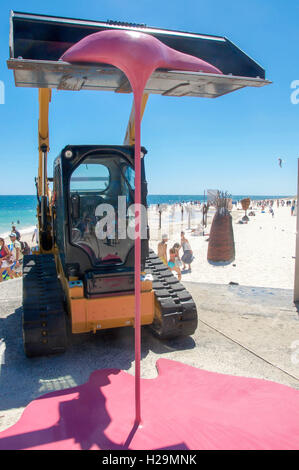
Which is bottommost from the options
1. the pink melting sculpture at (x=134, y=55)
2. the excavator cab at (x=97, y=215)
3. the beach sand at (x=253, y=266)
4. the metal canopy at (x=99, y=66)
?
the beach sand at (x=253, y=266)

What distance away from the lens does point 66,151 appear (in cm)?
498

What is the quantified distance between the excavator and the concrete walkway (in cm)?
29

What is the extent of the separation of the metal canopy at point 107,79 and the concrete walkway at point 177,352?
341 cm

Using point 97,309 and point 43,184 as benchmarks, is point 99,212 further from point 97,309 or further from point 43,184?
point 43,184

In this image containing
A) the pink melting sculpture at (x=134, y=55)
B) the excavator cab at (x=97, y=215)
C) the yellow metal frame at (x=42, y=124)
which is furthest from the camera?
the yellow metal frame at (x=42, y=124)

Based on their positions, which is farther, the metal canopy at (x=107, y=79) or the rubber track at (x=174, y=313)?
the rubber track at (x=174, y=313)

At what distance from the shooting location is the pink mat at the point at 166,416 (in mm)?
3096

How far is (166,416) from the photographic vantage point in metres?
3.46

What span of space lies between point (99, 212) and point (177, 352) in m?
2.30

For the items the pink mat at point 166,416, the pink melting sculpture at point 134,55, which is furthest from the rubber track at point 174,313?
the pink melting sculpture at point 134,55

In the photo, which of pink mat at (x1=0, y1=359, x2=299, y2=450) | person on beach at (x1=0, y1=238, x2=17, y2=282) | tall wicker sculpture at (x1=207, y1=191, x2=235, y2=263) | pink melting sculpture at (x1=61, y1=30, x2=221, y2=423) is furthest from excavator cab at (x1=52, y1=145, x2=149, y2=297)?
tall wicker sculpture at (x1=207, y1=191, x2=235, y2=263)

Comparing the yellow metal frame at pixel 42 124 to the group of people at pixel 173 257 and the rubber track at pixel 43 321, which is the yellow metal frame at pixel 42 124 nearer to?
the rubber track at pixel 43 321

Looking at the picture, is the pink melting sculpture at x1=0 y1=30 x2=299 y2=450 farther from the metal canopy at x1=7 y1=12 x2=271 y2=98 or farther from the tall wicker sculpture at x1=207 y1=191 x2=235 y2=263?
the tall wicker sculpture at x1=207 y1=191 x2=235 y2=263

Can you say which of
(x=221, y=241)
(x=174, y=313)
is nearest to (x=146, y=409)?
(x=174, y=313)
